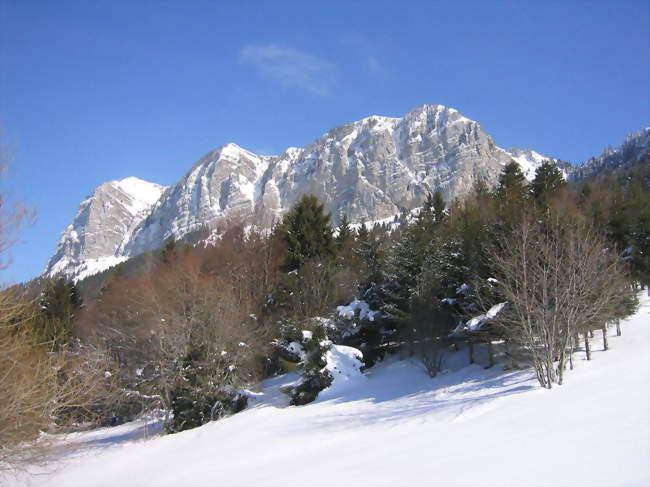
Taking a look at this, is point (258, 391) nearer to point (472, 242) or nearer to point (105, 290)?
point (472, 242)

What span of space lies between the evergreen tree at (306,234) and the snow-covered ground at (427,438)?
883 cm

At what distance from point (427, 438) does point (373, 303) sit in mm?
12204

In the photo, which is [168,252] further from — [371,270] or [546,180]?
[546,180]

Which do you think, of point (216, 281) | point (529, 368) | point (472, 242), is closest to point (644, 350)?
point (529, 368)

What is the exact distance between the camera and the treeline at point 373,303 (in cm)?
1409

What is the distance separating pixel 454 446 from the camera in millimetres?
9312

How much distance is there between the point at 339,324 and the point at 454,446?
13220mm

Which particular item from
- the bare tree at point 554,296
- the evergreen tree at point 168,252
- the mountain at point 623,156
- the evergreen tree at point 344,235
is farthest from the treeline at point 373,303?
the mountain at point 623,156

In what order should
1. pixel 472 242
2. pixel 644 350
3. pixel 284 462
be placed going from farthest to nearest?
pixel 472 242
pixel 644 350
pixel 284 462

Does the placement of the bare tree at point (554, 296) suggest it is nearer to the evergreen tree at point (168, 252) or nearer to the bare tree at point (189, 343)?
the bare tree at point (189, 343)

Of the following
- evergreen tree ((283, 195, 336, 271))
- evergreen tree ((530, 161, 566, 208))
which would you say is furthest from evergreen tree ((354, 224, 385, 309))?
evergreen tree ((530, 161, 566, 208))

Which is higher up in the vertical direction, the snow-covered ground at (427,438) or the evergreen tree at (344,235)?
the evergreen tree at (344,235)

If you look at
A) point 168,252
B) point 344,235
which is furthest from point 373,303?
point 168,252

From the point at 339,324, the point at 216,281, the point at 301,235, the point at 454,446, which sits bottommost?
the point at 454,446
